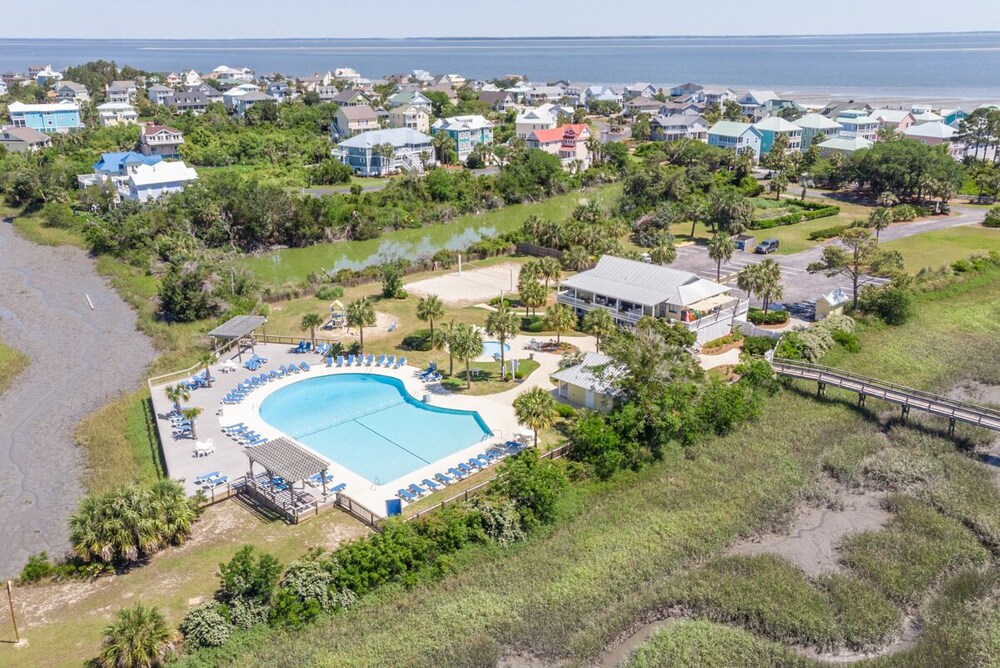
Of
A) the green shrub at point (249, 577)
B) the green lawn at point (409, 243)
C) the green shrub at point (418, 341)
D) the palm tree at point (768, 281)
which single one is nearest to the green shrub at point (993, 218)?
the green lawn at point (409, 243)

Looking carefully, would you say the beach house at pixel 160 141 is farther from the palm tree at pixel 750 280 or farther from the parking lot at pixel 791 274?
the palm tree at pixel 750 280

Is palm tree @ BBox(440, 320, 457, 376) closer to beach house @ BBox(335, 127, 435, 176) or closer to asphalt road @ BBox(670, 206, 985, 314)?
asphalt road @ BBox(670, 206, 985, 314)

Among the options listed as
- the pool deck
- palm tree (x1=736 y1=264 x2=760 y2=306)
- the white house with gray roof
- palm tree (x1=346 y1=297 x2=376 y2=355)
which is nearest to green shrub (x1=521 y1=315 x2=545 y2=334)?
the pool deck

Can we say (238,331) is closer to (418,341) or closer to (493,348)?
(418,341)

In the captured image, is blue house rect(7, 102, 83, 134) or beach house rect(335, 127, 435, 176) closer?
beach house rect(335, 127, 435, 176)

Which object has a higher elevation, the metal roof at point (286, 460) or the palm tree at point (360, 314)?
the palm tree at point (360, 314)

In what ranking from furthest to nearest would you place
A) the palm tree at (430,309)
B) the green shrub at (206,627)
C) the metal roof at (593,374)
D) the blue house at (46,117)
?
the blue house at (46,117)
the palm tree at (430,309)
the metal roof at (593,374)
the green shrub at (206,627)
